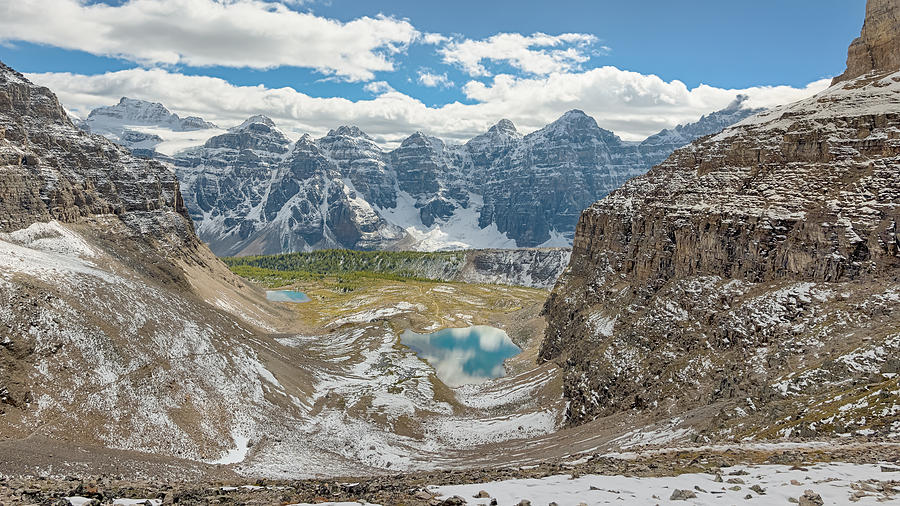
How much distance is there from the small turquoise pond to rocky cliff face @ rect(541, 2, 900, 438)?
34006 mm

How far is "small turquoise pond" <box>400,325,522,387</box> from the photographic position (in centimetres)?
11988

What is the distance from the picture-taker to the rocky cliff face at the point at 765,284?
42094 mm

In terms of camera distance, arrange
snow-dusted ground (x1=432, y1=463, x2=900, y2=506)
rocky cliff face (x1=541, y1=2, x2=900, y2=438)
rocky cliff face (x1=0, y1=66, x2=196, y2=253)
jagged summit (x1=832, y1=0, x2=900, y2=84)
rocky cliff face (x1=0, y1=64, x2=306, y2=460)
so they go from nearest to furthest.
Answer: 1. snow-dusted ground (x1=432, y1=463, x2=900, y2=506)
2. rocky cliff face (x1=541, y1=2, x2=900, y2=438)
3. rocky cliff face (x1=0, y1=64, x2=306, y2=460)
4. jagged summit (x1=832, y1=0, x2=900, y2=84)
5. rocky cliff face (x1=0, y1=66, x2=196, y2=253)

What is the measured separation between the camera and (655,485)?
23875 millimetres

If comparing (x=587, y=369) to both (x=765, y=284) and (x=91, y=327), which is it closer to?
(x=765, y=284)

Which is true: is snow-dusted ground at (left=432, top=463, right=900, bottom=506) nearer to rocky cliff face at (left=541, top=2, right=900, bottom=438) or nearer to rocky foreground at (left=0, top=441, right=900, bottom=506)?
rocky foreground at (left=0, top=441, right=900, bottom=506)

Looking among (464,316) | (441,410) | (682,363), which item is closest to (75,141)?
(441,410)

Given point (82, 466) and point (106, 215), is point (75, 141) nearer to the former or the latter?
point (106, 215)

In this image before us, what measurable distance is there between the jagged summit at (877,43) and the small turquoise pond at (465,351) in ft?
280

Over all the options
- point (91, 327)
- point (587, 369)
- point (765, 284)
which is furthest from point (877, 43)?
point (91, 327)

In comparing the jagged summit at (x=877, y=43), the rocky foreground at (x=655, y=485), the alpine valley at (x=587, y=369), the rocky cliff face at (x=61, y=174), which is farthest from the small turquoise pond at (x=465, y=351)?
the jagged summit at (x=877, y=43)

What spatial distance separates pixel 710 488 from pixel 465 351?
121348 millimetres

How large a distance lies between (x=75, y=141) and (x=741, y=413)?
463ft

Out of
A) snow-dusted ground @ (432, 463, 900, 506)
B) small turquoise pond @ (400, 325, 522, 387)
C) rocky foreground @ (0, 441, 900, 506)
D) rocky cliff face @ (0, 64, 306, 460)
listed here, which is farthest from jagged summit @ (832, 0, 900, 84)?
rocky cliff face @ (0, 64, 306, 460)
